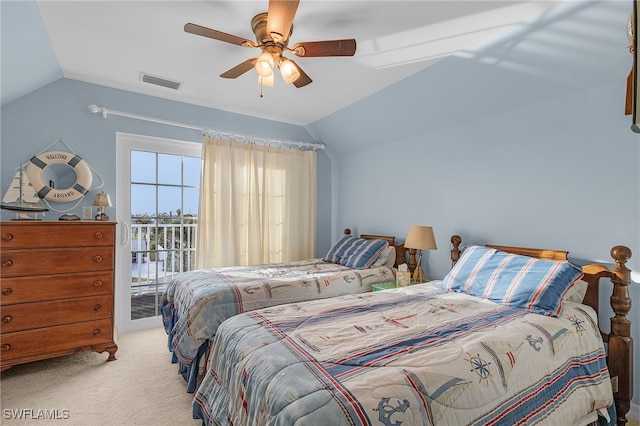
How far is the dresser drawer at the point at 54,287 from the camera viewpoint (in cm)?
231

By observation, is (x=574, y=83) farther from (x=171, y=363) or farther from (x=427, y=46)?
(x=171, y=363)

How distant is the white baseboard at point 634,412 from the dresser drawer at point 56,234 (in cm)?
404

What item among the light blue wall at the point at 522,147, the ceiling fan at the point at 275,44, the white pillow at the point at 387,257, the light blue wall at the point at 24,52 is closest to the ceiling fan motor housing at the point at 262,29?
the ceiling fan at the point at 275,44

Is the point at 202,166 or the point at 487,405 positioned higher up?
the point at 202,166

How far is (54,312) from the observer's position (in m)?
2.46

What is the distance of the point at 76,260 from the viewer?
2543mm

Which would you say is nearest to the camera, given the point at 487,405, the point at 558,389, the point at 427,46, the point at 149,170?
the point at 487,405

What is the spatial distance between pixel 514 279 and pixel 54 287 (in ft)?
11.4

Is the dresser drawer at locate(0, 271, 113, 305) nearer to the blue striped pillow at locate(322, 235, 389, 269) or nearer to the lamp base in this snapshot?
the blue striped pillow at locate(322, 235, 389, 269)

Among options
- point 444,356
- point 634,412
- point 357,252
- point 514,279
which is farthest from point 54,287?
point 634,412

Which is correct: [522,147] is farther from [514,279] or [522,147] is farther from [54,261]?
[54,261]

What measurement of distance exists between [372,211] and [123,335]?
3193 millimetres

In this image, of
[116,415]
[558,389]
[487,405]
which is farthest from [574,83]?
[116,415]

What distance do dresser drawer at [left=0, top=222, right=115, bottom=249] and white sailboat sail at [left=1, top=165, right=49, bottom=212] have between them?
280 mm
